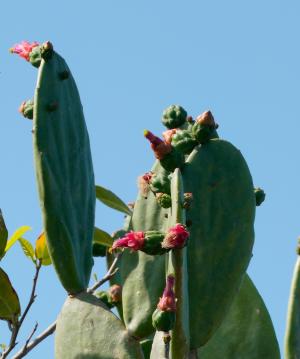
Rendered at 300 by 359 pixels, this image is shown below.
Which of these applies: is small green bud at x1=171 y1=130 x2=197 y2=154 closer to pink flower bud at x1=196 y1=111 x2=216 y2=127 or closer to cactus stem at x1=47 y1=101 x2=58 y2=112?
pink flower bud at x1=196 y1=111 x2=216 y2=127

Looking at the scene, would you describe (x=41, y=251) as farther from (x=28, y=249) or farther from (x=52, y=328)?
(x=52, y=328)

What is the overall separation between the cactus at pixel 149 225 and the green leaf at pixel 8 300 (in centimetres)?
48

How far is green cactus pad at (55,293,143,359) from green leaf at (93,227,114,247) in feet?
2.79

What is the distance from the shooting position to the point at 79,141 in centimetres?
Result: 355

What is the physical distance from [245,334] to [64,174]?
0.67 meters

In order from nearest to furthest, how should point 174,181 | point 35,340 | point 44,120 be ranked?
1. point 174,181
2. point 44,120
3. point 35,340

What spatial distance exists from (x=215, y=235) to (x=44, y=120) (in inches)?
19.0

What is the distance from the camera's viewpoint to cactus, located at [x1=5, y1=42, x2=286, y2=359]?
331cm

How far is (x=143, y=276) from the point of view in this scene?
3.52 m

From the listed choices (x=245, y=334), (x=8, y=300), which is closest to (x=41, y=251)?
(x=8, y=300)

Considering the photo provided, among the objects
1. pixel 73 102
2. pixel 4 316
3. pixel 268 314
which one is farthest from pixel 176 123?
pixel 4 316

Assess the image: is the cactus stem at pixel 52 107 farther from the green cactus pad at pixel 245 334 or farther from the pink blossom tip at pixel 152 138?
the green cactus pad at pixel 245 334

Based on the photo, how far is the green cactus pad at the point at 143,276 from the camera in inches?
135

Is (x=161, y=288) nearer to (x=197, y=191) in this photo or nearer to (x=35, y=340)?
(x=197, y=191)
